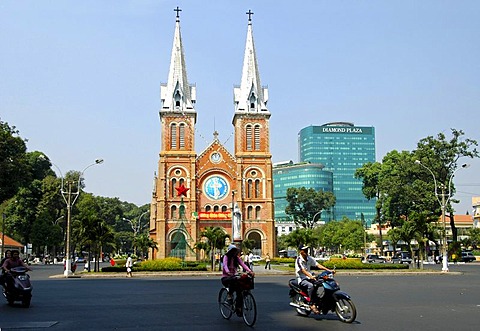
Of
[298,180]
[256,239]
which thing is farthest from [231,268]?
[298,180]

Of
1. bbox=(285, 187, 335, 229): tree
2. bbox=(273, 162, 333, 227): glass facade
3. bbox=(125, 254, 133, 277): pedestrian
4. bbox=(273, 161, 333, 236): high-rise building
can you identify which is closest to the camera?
bbox=(125, 254, 133, 277): pedestrian

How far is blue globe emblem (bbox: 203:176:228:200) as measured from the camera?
7738cm

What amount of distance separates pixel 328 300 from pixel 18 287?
841cm

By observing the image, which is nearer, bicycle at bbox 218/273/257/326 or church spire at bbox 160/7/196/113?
bicycle at bbox 218/273/257/326

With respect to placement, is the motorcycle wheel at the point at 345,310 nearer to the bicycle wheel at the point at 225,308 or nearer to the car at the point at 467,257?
the bicycle wheel at the point at 225,308

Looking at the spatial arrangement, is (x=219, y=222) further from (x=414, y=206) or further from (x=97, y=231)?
(x=97, y=231)

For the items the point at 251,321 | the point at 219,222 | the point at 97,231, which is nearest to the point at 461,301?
the point at 251,321

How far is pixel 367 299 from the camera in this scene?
17734 mm

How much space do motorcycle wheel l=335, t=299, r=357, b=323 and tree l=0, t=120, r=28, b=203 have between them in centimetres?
4531

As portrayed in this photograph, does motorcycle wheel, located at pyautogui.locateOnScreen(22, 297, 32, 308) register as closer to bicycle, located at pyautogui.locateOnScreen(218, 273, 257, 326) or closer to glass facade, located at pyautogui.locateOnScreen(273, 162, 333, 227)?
bicycle, located at pyautogui.locateOnScreen(218, 273, 257, 326)

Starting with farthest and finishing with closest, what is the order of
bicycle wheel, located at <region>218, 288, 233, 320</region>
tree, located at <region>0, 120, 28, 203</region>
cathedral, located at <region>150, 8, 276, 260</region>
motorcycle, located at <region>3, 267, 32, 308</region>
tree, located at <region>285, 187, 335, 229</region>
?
tree, located at <region>285, 187, 335, 229</region>
cathedral, located at <region>150, 8, 276, 260</region>
tree, located at <region>0, 120, 28, 203</region>
motorcycle, located at <region>3, 267, 32, 308</region>
bicycle wheel, located at <region>218, 288, 233, 320</region>

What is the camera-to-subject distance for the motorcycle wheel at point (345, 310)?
1204 cm

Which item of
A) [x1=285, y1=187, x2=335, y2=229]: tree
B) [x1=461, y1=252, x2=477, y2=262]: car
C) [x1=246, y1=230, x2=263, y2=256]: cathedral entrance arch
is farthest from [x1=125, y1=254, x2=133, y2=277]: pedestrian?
[x1=285, y1=187, x2=335, y2=229]: tree

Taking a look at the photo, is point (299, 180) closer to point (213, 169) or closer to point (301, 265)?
point (213, 169)
